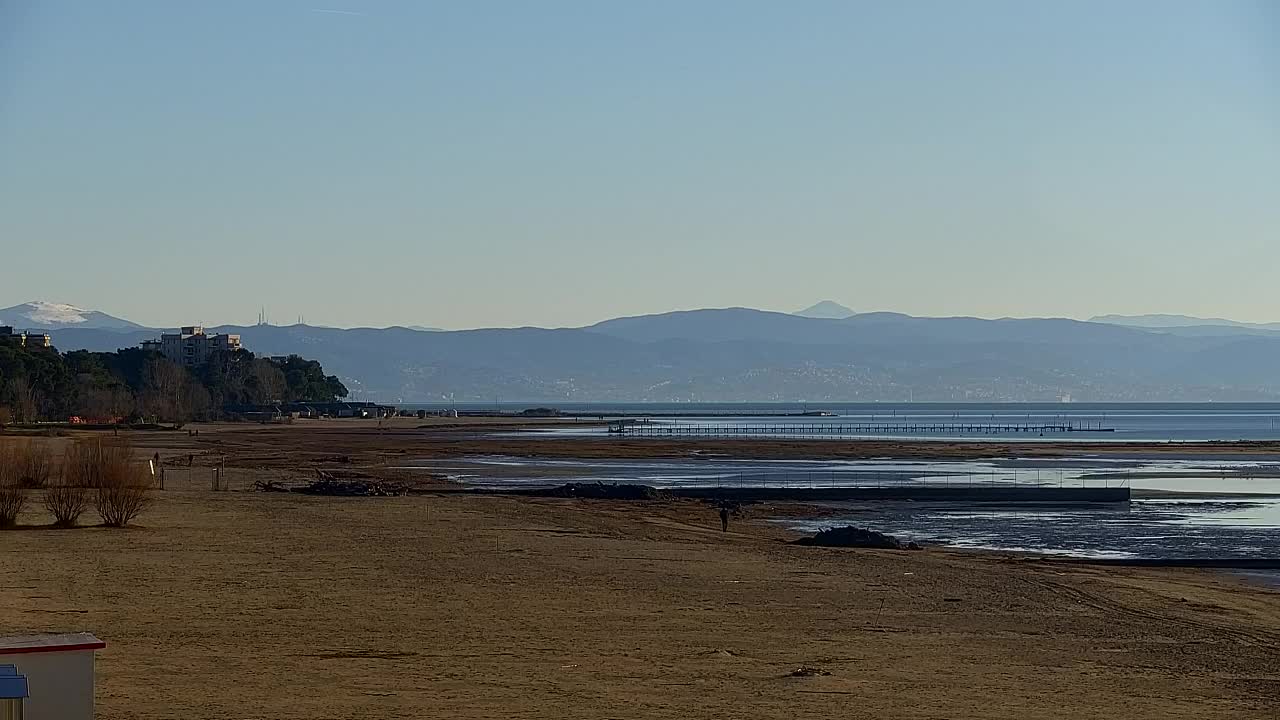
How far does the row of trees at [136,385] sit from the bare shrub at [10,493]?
5181cm

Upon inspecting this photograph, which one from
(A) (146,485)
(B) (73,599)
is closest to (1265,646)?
(B) (73,599)

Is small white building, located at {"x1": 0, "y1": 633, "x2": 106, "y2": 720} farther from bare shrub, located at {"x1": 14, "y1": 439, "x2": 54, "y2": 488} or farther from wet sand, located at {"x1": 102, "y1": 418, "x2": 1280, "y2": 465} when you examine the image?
wet sand, located at {"x1": 102, "y1": 418, "x2": 1280, "y2": 465}

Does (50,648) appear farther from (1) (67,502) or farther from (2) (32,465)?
(2) (32,465)

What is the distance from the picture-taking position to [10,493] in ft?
101

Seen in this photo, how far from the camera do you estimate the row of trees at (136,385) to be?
12281 centimetres

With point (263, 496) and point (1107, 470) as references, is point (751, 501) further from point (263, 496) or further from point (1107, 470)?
point (1107, 470)

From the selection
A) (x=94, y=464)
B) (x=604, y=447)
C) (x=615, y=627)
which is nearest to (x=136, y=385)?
(x=604, y=447)

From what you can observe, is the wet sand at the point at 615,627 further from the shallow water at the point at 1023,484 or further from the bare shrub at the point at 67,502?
the shallow water at the point at 1023,484

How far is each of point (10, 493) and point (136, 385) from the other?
137993 millimetres

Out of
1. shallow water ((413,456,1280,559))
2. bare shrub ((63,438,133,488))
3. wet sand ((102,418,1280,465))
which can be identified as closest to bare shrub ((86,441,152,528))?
bare shrub ((63,438,133,488))

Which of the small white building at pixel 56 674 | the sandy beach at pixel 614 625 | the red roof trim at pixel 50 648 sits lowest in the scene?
the sandy beach at pixel 614 625

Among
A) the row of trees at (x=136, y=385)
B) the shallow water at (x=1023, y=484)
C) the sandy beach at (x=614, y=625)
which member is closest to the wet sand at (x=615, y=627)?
the sandy beach at (x=614, y=625)

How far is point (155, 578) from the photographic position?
22.8 metres

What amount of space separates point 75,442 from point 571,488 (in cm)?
1895
